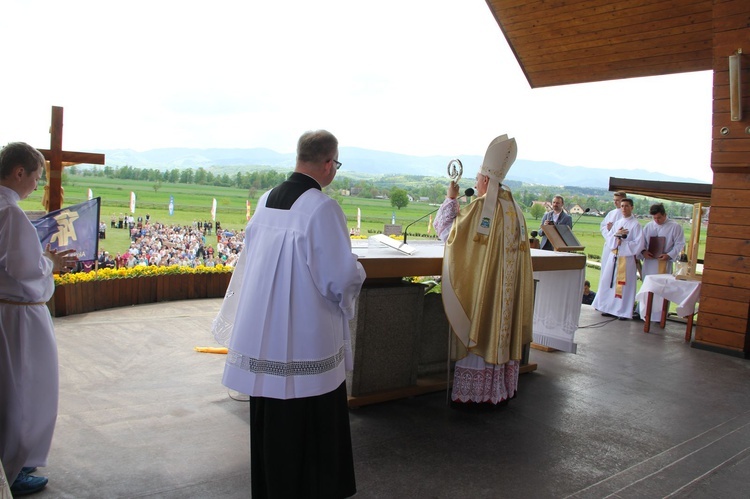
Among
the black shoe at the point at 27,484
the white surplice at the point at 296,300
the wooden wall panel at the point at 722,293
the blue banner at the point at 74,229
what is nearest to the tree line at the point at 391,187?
the white surplice at the point at 296,300

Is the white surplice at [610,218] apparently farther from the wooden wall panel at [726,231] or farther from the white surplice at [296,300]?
the white surplice at [296,300]

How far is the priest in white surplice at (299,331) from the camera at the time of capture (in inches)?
88.9

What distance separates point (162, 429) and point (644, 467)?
2.68m

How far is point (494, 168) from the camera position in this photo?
397 centimetres

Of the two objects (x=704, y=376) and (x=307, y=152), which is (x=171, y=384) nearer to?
(x=307, y=152)

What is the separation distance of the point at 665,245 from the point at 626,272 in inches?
25.6

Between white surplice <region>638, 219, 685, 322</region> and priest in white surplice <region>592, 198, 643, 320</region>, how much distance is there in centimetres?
15

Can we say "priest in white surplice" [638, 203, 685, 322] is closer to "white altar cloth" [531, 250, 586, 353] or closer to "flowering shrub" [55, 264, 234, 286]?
"white altar cloth" [531, 250, 586, 353]

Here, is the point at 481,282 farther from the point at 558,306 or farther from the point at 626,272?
the point at 626,272

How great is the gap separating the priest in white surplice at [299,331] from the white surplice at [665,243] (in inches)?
267

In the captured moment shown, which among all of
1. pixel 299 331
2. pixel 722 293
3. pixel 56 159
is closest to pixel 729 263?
pixel 722 293

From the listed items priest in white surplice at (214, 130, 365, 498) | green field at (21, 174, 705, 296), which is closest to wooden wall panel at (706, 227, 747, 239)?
priest in white surplice at (214, 130, 365, 498)

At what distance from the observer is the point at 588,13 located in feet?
26.6

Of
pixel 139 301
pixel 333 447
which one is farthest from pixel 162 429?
pixel 139 301
